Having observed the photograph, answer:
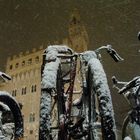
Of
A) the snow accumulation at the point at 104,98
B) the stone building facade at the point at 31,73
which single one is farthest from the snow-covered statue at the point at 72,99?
the stone building facade at the point at 31,73

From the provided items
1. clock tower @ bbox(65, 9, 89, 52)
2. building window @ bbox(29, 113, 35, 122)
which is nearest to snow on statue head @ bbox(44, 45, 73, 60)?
building window @ bbox(29, 113, 35, 122)

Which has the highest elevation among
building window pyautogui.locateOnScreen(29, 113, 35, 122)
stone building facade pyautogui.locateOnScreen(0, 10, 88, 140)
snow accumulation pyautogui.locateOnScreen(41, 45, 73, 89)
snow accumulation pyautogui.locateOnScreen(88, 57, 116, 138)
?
stone building facade pyautogui.locateOnScreen(0, 10, 88, 140)

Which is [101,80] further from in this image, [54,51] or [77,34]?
[77,34]

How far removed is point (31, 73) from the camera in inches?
1940

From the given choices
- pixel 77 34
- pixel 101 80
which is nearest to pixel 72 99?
pixel 101 80

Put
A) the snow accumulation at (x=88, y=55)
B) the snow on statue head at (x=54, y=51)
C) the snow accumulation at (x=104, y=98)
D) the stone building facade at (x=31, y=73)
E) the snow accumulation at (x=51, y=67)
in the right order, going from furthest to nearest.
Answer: the stone building facade at (x=31, y=73) → the snow accumulation at (x=88, y=55) → the snow on statue head at (x=54, y=51) → the snow accumulation at (x=51, y=67) → the snow accumulation at (x=104, y=98)

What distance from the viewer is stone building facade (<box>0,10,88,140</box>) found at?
1656 inches

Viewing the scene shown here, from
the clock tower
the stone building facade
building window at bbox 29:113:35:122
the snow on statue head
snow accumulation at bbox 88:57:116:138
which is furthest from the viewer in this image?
the clock tower

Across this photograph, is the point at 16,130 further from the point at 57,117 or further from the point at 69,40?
the point at 69,40

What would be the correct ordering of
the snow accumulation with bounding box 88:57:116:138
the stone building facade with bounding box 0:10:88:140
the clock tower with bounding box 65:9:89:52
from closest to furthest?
the snow accumulation with bounding box 88:57:116:138 < the stone building facade with bounding box 0:10:88:140 < the clock tower with bounding box 65:9:89:52

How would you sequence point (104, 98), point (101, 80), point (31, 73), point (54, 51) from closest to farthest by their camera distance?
point (104, 98)
point (101, 80)
point (54, 51)
point (31, 73)

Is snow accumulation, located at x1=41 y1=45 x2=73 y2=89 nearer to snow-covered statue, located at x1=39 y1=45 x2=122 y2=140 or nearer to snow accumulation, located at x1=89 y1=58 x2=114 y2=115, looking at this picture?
snow-covered statue, located at x1=39 y1=45 x2=122 y2=140

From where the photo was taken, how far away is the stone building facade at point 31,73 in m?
42.1

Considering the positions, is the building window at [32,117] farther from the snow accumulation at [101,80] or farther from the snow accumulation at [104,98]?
the snow accumulation at [104,98]
